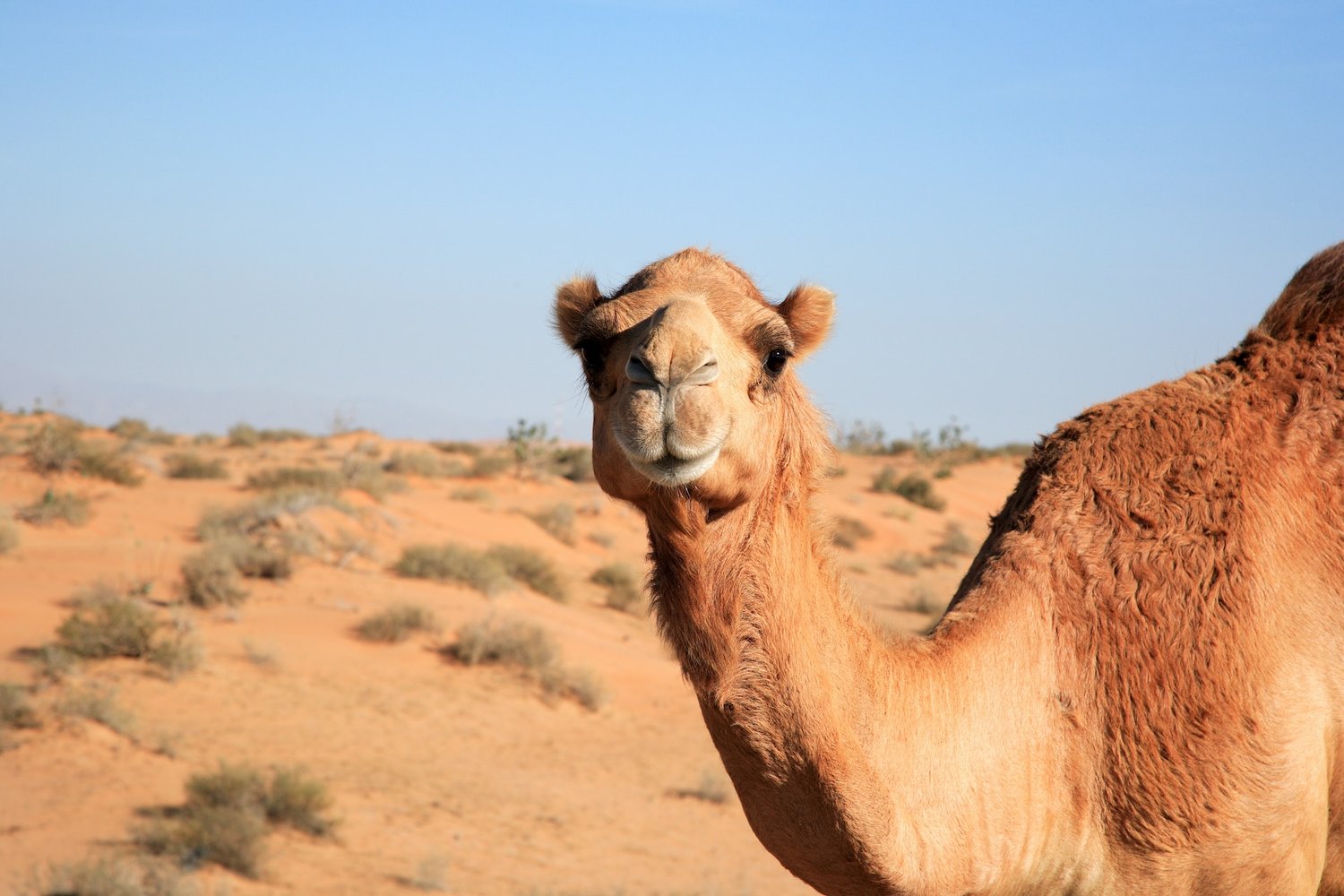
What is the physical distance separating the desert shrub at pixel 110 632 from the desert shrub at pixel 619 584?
9.54m

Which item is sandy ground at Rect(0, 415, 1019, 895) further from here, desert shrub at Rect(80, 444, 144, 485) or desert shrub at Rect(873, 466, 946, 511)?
desert shrub at Rect(873, 466, 946, 511)

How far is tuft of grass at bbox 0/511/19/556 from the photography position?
55.5ft

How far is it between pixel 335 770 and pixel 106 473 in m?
14.4

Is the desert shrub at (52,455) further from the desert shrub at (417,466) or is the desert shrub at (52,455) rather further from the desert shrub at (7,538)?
the desert shrub at (417,466)

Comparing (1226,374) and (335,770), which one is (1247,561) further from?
(335,770)

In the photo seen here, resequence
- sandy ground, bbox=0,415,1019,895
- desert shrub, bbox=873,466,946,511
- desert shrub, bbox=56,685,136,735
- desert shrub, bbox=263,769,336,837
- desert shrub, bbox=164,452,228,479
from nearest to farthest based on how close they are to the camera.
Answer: sandy ground, bbox=0,415,1019,895 < desert shrub, bbox=263,769,336,837 < desert shrub, bbox=56,685,136,735 < desert shrub, bbox=164,452,228,479 < desert shrub, bbox=873,466,946,511

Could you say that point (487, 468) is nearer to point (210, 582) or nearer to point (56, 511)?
point (56, 511)

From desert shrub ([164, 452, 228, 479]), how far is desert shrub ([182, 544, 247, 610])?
41.5 feet

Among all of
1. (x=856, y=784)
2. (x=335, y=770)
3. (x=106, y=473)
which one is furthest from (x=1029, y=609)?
(x=106, y=473)

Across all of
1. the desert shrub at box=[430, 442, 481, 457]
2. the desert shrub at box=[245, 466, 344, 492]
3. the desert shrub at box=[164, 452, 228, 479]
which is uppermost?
the desert shrub at box=[430, 442, 481, 457]

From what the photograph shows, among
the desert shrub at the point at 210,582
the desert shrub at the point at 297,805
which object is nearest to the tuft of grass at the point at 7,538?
the desert shrub at the point at 210,582

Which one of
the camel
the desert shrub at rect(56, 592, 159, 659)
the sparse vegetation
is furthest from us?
the desert shrub at rect(56, 592, 159, 659)

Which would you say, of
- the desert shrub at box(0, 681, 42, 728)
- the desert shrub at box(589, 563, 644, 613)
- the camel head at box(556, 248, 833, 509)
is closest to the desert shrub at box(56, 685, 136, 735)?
the desert shrub at box(0, 681, 42, 728)

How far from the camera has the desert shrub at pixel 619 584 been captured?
2225 cm
